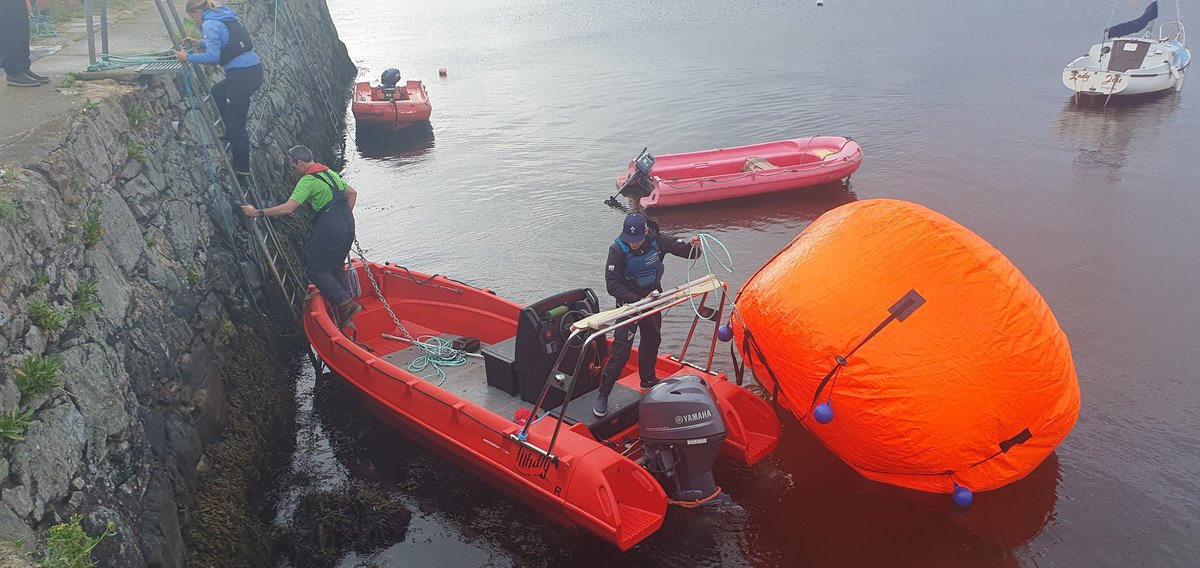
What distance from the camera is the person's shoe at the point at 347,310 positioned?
30.3 feet

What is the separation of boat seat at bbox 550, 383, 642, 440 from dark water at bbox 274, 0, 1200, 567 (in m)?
0.99

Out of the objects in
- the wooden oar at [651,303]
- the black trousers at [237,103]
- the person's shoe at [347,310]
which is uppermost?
the black trousers at [237,103]

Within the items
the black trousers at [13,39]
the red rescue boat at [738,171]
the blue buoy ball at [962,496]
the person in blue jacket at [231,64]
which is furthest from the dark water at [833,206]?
the black trousers at [13,39]

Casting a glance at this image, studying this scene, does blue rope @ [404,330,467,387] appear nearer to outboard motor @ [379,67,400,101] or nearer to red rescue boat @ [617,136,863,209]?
red rescue boat @ [617,136,863,209]

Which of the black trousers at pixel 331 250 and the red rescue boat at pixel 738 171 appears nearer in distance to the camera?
the black trousers at pixel 331 250

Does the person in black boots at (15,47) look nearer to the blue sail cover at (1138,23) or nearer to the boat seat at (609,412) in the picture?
the boat seat at (609,412)

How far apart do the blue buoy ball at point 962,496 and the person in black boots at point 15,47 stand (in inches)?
368

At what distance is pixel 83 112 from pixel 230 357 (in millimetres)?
2601

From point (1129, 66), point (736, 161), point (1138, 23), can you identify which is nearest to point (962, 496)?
point (736, 161)

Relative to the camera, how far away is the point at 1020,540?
668 cm

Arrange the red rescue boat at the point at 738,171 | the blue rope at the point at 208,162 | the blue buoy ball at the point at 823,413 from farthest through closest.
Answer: the red rescue boat at the point at 738,171
the blue rope at the point at 208,162
the blue buoy ball at the point at 823,413

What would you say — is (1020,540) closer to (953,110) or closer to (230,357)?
(230,357)

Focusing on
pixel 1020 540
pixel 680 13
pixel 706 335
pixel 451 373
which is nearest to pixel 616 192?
pixel 706 335

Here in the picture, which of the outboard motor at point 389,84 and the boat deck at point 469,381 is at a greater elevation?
the outboard motor at point 389,84
